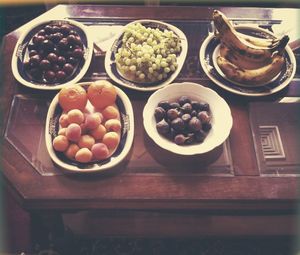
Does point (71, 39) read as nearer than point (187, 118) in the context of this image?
No

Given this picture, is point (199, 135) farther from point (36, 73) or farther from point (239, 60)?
point (36, 73)

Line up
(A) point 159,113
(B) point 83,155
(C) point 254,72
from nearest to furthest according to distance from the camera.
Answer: (B) point 83,155, (A) point 159,113, (C) point 254,72

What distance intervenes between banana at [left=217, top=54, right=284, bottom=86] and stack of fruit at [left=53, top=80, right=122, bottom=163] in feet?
1.40

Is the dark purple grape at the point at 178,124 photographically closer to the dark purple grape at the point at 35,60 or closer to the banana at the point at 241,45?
the banana at the point at 241,45

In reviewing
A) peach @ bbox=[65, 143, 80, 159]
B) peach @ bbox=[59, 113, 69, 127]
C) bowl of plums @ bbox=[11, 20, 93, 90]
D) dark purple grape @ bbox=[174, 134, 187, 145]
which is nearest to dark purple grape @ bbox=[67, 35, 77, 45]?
Result: bowl of plums @ bbox=[11, 20, 93, 90]

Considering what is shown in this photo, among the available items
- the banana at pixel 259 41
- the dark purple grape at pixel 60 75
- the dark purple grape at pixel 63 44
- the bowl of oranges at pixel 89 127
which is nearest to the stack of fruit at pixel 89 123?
the bowl of oranges at pixel 89 127

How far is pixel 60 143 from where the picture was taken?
119 cm

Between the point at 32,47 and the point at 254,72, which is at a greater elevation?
the point at 32,47

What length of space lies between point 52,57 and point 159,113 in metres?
0.45

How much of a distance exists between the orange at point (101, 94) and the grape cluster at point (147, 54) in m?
0.12

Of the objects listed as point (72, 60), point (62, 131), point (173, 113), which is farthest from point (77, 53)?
point (173, 113)

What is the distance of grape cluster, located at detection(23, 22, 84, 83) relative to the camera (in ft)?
4.50

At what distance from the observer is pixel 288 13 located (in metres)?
1.62

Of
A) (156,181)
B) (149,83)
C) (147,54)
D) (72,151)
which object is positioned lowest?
(156,181)
